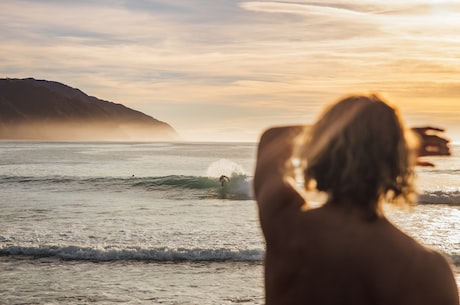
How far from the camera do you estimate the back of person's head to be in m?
1.58

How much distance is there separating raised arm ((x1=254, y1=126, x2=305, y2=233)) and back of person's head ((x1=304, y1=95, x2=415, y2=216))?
106 mm

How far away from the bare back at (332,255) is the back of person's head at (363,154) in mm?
58

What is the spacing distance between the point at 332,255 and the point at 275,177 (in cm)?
27

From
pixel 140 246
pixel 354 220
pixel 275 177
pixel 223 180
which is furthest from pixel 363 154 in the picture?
pixel 223 180

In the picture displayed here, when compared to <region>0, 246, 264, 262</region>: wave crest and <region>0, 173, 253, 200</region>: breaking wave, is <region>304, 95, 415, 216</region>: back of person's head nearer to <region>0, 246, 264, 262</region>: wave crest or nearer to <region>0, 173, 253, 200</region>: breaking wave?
<region>0, 246, 264, 262</region>: wave crest

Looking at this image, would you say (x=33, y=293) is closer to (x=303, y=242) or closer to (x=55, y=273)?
(x=55, y=273)

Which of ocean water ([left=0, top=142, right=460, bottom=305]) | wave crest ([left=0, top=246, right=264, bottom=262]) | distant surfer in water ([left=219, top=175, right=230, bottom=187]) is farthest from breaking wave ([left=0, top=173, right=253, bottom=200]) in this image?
wave crest ([left=0, top=246, right=264, bottom=262])

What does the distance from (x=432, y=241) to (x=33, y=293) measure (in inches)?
398

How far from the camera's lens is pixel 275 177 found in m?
1.75

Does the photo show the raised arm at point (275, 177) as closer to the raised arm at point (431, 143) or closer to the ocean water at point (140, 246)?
the raised arm at point (431, 143)

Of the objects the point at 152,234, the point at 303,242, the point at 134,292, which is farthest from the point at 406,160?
Result: the point at 152,234

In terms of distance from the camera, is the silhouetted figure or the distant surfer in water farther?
the distant surfer in water

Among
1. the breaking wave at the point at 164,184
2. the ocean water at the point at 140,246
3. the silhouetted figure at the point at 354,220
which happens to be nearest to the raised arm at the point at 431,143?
the silhouetted figure at the point at 354,220

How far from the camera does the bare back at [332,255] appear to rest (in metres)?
1.48
